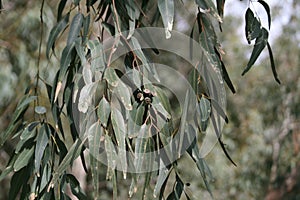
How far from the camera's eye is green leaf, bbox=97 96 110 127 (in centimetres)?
95

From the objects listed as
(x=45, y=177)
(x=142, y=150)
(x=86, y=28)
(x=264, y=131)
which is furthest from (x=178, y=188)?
(x=264, y=131)

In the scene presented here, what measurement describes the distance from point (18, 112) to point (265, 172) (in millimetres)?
3761

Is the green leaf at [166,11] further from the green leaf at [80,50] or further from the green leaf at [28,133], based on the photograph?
the green leaf at [28,133]

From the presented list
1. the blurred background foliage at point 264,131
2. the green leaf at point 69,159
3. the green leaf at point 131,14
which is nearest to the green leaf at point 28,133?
the green leaf at point 69,159

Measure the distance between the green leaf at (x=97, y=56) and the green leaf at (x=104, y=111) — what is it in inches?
3.0

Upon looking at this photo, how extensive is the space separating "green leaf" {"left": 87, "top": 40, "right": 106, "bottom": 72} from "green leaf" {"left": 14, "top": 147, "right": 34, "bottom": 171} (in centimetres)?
21

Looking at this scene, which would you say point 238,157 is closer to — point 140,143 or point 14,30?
point 14,30

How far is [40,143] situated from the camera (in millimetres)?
1068

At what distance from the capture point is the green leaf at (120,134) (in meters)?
0.94

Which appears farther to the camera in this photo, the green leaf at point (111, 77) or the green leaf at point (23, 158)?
the green leaf at point (23, 158)

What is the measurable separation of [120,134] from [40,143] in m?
0.19

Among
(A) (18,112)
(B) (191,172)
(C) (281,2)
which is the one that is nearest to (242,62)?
(C) (281,2)

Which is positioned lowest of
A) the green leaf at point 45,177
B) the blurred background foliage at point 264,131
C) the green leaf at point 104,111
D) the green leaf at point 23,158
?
the blurred background foliage at point 264,131

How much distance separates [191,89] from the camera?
1.05 meters
